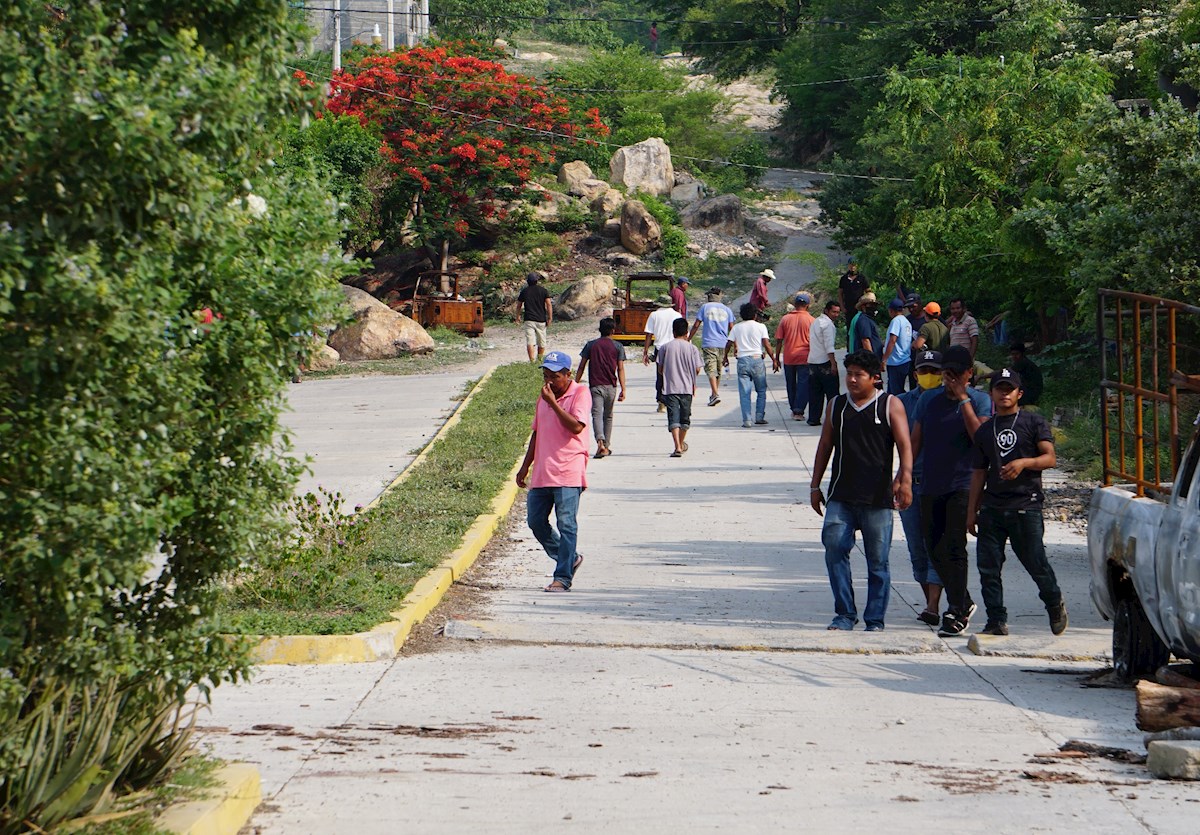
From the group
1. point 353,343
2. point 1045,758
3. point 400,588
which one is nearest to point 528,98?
point 353,343

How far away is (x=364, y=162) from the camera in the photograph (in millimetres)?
41562

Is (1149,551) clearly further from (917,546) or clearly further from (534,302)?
(534,302)

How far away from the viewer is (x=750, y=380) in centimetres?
2111

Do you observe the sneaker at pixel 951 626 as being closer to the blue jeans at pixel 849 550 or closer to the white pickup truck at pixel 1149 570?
the blue jeans at pixel 849 550

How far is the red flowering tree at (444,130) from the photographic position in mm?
42000

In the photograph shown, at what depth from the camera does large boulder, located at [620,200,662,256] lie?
45.6m

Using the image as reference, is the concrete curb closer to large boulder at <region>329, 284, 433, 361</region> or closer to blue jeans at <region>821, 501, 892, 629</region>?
blue jeans at <region>821, 501, 892, 629</region>

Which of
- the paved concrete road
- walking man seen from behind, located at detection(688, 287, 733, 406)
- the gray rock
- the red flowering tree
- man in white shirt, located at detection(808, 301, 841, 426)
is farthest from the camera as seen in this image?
the red flowering tree

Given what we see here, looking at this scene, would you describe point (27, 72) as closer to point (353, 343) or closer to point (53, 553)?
point (53, 553)

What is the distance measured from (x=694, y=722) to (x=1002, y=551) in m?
3.20

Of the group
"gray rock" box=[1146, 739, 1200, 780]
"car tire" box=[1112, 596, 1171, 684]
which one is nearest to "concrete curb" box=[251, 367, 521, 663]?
"gray rock" box=[1146, 739, 1200, 780]

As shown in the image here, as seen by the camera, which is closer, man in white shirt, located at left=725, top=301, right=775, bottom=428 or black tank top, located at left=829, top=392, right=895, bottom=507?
black tank top, located at left=829, top=392, right=895, bottom=507

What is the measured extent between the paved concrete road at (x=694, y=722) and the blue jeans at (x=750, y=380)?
839 cm

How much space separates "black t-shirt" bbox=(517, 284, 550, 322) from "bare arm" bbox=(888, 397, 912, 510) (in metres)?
17.7
